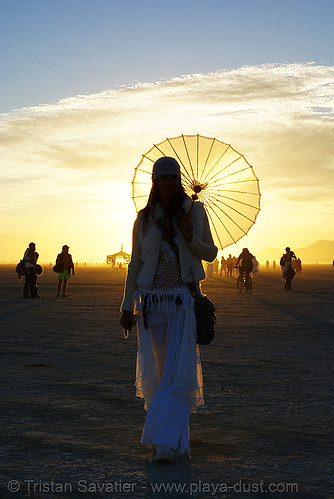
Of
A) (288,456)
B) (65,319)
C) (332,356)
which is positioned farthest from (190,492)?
(65,319)

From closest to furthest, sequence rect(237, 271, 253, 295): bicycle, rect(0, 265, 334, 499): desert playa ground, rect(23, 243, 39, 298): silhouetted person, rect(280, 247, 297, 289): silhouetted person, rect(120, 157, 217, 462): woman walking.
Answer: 1. rect(0, 265, 334, 499): desert playa ground
2. rect(120, 157, 217, 462): woman walking
3. rect(23, 243, 39, 298): silhouetted person
4. rect(237, 271, 253, 295): bicycle
5. rect(280, 247, 297, 289): silhouetted person

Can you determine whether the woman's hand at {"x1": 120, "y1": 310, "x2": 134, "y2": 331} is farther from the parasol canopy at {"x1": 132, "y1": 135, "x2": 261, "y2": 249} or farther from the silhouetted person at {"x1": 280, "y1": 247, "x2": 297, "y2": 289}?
the silhouetted person at {"x1": 280, "y1": 247, "x2": 297, "y2": 289}

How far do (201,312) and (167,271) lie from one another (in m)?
0.40

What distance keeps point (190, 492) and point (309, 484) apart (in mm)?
753

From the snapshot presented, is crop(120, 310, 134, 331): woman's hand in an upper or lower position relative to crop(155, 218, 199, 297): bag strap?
lower

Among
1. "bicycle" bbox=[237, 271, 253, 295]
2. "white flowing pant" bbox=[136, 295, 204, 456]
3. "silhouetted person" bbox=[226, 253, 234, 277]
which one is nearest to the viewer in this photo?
"white flowing pant" bbox=[136, 295, 204, 456]

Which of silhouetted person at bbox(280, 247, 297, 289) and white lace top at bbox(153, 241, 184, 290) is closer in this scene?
white lace top at bbox(153, 241, 184, 290)

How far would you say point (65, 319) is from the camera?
16.1 m

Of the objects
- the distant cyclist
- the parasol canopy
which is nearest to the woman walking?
the parasol canopy

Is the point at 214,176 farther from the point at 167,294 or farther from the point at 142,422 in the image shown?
the point at 167,294

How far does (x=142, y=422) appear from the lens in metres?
6.00

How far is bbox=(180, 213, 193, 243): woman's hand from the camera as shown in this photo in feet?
16.3

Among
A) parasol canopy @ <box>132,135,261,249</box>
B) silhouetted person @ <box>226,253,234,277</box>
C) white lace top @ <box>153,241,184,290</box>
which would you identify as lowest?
white lace top @ <box>153,241,184,290</box>

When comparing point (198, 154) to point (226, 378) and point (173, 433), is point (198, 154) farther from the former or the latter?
point (173, 433)
